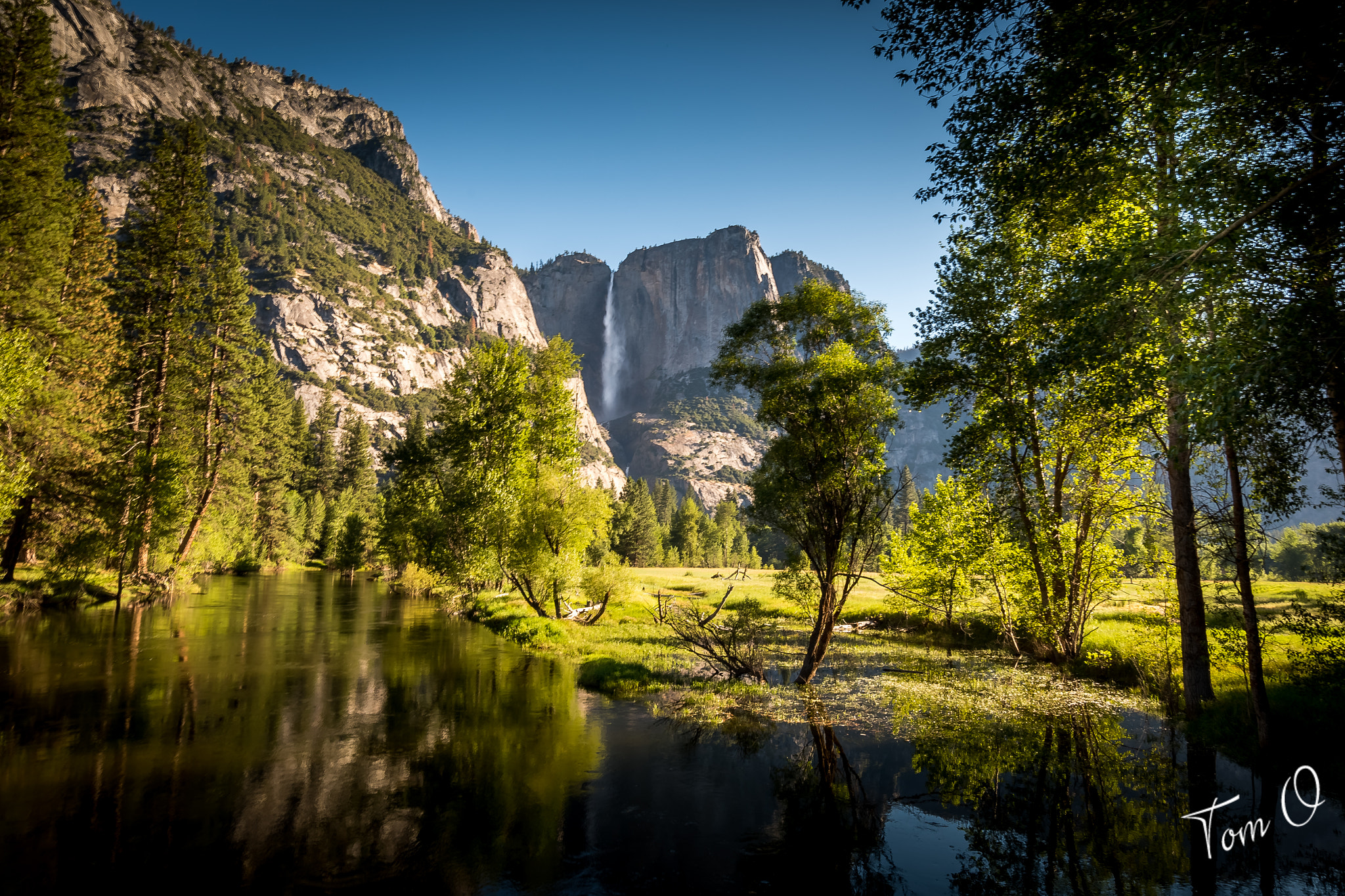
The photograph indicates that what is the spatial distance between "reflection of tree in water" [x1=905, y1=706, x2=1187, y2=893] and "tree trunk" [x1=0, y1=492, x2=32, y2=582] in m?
42.1

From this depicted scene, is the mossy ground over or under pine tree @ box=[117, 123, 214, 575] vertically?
under

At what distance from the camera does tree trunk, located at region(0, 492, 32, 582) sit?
1155 inches

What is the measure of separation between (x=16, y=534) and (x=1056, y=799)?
4603 cm

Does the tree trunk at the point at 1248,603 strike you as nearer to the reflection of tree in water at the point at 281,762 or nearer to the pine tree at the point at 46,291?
the reflection of tree in water at the point at 281,762

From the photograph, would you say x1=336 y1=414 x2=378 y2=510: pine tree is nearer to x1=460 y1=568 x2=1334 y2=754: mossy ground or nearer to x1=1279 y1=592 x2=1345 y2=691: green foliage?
x1=460 y1=568 x2=1334 y2=754: mossy ground

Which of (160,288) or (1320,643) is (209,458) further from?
(1320,643)

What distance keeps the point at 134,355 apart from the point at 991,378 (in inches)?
1843

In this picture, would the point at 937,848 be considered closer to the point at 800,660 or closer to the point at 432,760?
the point at 432,760

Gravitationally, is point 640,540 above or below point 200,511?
below

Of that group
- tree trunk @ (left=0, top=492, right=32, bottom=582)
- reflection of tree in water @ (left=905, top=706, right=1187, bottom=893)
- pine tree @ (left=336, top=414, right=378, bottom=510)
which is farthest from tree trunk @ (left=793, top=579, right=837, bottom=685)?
pine tree @ (left=336, top=414, right=378, bottom=510)

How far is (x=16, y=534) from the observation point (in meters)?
30.0

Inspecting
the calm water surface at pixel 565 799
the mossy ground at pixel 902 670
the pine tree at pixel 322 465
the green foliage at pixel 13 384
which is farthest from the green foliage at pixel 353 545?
the calm water surface at pixel 565 799

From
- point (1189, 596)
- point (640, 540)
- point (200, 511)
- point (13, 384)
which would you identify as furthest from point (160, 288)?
point (640, 540)
